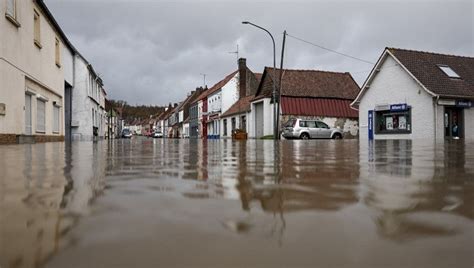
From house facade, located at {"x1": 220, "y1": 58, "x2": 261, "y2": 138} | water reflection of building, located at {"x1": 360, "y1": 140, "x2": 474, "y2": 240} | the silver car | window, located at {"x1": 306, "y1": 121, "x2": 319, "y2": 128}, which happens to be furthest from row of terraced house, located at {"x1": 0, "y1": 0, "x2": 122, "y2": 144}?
house facade, located at {"x1": 220, "y1": 58, "x2": 261, "y2": 138}

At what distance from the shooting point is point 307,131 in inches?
A: 1042

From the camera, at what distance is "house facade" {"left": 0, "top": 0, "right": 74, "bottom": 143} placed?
31.1 ft

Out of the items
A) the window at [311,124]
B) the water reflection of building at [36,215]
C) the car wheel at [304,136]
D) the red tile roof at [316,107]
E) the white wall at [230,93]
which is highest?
the white wall at [230,93]

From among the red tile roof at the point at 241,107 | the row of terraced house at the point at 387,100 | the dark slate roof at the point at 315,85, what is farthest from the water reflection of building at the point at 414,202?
the red tile roof at the point at 241,107

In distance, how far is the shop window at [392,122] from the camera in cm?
2497

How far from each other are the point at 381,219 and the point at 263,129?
107 feet

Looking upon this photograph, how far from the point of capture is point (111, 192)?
4.94 feet

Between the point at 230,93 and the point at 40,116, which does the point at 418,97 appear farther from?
the point at 230,93

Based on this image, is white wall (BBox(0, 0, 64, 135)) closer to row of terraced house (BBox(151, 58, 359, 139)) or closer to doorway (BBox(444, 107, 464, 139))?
row of terraced house (BBox(151, 58, 359, 139))

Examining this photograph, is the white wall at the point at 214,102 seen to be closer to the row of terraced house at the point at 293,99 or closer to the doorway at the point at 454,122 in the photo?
the row of terraced house at the point at 293,99

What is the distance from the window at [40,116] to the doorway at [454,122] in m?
21.1

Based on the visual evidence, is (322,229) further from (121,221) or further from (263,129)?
(263,129)

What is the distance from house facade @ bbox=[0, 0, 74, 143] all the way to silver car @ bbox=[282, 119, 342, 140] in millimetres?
14603

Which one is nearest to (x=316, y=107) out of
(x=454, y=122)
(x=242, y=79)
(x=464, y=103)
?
(x=454, y=122)
